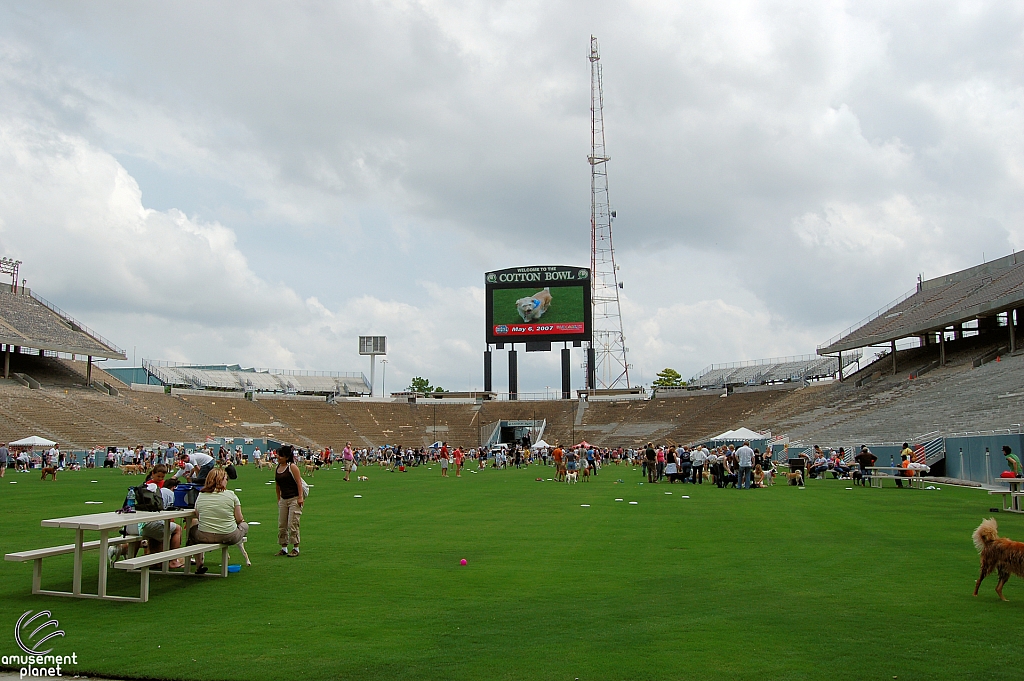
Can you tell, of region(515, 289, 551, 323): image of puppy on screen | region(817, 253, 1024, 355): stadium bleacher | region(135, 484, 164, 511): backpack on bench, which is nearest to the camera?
region(135, 484, 164, 511): backpack on bench

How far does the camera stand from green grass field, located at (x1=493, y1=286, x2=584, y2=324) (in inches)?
2611

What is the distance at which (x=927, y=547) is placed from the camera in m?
11.0

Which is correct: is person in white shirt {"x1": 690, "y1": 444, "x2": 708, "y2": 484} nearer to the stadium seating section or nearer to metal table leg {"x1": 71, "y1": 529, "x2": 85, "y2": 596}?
metal table leg {"x1": 71, "y1": 529, "x2": 85, "y2": 596}

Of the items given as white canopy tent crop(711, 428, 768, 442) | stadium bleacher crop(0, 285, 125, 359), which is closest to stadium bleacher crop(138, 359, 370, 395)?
stadium bleacher crop(0, 285, 125, 359)

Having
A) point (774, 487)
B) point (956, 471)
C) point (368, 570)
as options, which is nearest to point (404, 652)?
point (368, 570)

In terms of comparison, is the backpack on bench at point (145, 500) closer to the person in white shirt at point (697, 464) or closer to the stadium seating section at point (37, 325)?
the person in white shirt at point (697, 464)

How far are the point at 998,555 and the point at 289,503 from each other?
8.34m

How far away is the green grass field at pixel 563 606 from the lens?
18.4 ft

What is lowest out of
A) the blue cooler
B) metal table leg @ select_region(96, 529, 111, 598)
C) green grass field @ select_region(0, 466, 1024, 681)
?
green grass field @ select_region(0, 466, 1024, 681)

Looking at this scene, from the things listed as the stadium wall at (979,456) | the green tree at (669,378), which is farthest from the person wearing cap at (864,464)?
the green tree at (669,378)

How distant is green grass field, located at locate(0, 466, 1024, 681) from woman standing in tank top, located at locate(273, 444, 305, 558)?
0.35 metres

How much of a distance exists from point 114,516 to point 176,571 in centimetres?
104

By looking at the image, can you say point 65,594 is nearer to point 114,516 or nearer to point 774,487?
point 114,516

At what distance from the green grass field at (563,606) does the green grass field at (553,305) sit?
5220 cm
